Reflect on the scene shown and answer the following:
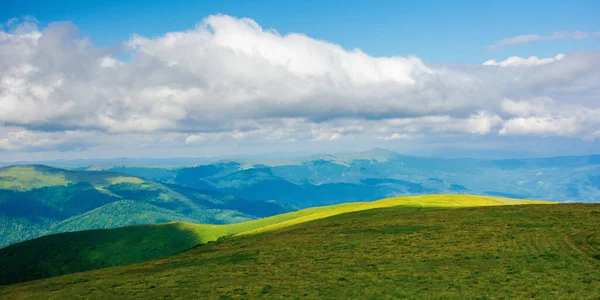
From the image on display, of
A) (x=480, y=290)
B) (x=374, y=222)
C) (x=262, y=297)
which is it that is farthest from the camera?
(x=374, y=222)

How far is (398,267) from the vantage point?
50.2m

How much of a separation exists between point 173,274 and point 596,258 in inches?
2061

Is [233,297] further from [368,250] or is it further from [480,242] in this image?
[480,242]

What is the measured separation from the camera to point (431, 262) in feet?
168

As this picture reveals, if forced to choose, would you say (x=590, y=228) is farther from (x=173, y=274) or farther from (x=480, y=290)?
(x=173, y=274)

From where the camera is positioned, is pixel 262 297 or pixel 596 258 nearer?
pixel 262 297

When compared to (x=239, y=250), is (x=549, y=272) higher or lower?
higher

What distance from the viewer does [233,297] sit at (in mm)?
43406

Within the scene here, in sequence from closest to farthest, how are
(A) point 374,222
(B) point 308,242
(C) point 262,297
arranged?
(C) point 262,297
(B) point 308,242
(A) point 374,222

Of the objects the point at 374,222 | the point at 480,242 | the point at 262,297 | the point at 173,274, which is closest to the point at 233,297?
the point at 262,297

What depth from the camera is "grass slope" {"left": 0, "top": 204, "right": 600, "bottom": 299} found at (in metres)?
41.2

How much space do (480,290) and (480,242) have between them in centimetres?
2143

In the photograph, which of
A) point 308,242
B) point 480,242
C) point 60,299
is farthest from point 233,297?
point 480,242

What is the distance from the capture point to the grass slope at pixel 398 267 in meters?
41.2
